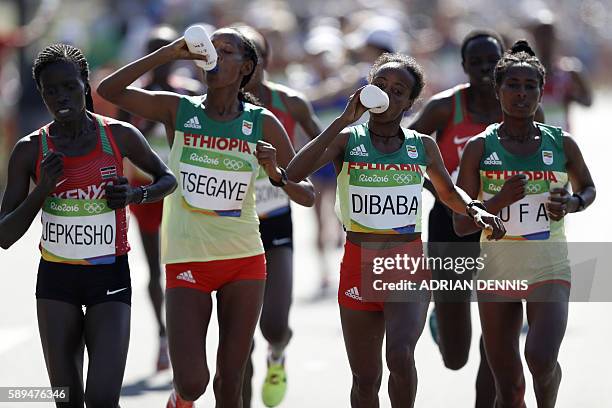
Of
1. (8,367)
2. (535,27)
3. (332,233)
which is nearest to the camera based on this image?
(8,367)

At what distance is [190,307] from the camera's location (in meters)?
7.23

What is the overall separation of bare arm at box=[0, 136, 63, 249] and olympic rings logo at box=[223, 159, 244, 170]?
99cm

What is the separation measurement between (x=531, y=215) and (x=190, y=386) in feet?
6.34

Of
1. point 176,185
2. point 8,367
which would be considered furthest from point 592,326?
point 176,185

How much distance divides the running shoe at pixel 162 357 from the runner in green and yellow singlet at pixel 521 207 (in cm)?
316

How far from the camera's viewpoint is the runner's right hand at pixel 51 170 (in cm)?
657

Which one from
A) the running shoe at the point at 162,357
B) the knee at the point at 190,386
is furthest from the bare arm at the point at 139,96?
the running shoe at the point at 162,357

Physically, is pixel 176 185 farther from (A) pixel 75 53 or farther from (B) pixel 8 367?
(B) pixel 8 367

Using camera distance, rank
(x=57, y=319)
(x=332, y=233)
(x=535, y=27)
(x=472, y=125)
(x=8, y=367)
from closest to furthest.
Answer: (x=57, y=319) < (x=472, y=125) < (x=8, y=367) < (x=535, y=27) < (x=332, y=233)

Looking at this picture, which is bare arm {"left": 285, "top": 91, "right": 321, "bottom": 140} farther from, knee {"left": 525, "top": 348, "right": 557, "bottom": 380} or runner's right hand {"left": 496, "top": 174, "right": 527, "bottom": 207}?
knee {"left": 525, "top": 348, "right": 557, "bottom": 380}

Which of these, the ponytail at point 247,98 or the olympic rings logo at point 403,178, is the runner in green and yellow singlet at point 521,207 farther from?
the ponytail at point 247,98

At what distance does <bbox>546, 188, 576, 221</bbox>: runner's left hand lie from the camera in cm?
714

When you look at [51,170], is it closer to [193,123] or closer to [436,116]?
[193,123]

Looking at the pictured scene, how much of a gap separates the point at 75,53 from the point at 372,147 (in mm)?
1522
